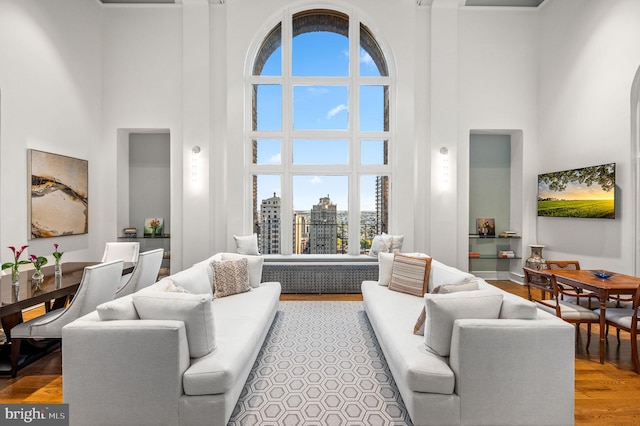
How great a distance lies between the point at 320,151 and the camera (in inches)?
248

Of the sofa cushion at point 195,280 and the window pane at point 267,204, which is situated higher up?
the window pane at point 267,204

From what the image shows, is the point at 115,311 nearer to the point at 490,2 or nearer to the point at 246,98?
the point at 246,98

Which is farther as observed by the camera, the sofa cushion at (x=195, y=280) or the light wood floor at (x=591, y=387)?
the sofa cushion at (x=195, y=280)

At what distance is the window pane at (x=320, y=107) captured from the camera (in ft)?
20.6

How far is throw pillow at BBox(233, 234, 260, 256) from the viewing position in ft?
18.7

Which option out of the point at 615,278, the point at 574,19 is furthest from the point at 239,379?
the point at 574,19

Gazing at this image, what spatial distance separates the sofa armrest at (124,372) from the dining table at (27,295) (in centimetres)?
98

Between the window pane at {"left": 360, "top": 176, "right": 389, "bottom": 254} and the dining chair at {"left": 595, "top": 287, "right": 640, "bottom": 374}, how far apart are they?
12.1ft

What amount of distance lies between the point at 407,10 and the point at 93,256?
7.48 metres

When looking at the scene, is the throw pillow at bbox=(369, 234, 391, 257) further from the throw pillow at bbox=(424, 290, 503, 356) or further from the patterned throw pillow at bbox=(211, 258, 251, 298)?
the throw pillow at bbox=(424, 290, 503, 356)

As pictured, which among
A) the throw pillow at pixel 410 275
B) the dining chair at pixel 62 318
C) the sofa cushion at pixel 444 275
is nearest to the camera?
the dining chair at pixel 62 318

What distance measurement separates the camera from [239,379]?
2.16 metres

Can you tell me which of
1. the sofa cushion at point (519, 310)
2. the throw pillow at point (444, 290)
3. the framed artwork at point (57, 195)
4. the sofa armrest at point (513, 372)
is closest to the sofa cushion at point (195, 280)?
the throw pillow at point (444, 290)

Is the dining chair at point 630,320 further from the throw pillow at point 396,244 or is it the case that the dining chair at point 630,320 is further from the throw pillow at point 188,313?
the throw pillow at point 188,313
